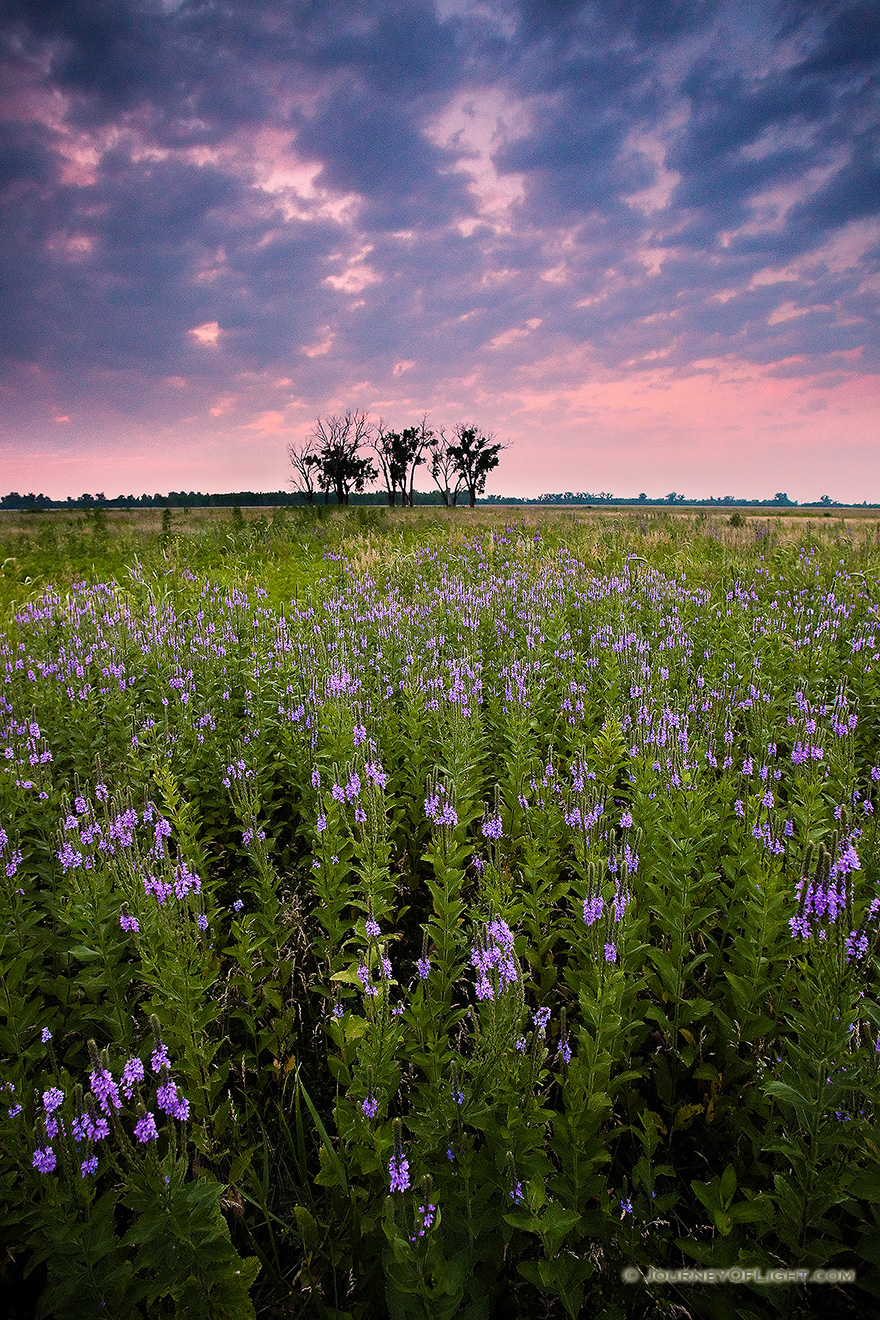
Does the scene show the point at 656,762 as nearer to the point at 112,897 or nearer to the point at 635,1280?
the point at 635,1280

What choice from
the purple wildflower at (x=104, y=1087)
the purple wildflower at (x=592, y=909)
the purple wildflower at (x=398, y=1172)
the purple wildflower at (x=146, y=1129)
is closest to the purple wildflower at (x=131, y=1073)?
the purple wildflower at (x=104, y=1087)

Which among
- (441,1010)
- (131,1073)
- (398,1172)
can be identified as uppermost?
(131,1073)

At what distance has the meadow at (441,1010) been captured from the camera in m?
2.01

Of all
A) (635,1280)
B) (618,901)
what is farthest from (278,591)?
(635,1280)

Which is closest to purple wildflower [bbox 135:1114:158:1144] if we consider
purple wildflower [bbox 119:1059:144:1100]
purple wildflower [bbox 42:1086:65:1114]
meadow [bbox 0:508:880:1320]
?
meadow [bbox 0:508:880:1320]

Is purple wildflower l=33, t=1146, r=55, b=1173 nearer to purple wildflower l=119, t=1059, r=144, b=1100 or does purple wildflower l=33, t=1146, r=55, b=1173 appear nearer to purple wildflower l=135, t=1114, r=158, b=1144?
purple wildflower l=119, t=1059, r=144, b=1100

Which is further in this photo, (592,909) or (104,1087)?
(592,909)

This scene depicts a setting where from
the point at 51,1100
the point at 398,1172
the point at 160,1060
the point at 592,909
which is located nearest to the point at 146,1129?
the point at 160,1060

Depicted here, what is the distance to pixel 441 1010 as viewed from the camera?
8.59 ft

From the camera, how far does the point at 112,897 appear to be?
10.3 ft

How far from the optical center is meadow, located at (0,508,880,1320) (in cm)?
201

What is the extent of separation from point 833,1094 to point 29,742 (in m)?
6.03

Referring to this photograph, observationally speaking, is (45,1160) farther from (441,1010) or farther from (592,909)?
(592,909)

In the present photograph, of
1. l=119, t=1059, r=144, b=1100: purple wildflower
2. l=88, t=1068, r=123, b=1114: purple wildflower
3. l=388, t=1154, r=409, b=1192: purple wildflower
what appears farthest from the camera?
l=119, t=1059, r=144, b=1100: purple wildflower
